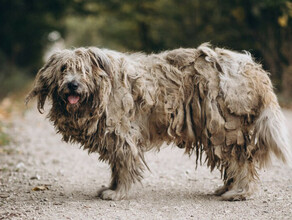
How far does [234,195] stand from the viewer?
5113 millimetres

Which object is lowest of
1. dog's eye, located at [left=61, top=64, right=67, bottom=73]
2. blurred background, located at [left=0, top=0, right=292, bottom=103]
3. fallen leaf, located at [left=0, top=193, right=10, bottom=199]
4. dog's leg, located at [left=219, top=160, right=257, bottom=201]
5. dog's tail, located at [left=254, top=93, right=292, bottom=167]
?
fallen leaf, located at [left=0, top=193, right=10, bottom=199]

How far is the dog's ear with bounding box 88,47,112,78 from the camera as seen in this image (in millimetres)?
5008

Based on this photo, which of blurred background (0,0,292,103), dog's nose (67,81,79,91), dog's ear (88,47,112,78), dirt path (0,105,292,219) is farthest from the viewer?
blurred background (0,0,292,103)

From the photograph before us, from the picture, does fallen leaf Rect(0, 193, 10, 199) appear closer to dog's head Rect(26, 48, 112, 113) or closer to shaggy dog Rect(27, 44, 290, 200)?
shaggy dog Rect(27, 44, 290, 200)

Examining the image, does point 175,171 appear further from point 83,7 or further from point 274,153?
point 83,7

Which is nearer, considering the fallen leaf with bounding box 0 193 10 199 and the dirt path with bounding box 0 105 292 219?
the dirt path with bounding box 0 105 292 219

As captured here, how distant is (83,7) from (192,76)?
1522cm

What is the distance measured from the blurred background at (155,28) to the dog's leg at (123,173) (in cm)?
900

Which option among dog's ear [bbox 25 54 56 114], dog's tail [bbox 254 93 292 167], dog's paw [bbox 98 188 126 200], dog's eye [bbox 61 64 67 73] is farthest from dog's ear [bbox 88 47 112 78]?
dog's tail [bbox 254 93 292 167]

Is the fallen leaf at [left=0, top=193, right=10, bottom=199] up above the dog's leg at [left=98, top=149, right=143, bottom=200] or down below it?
below

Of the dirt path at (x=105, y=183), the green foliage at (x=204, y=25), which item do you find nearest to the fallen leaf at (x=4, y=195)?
the dirt path at (x=105, y=183)

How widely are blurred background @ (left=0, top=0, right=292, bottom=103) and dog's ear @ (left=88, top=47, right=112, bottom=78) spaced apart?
878cm

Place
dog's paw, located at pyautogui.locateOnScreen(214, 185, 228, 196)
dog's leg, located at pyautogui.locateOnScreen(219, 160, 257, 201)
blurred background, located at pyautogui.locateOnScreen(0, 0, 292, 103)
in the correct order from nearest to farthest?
1. dog's leg, located at pyautogui.locateOnScreen(219, 160, 257, 201)
2. dog's paw, located at pyautogui.locateOnScreen(214, 185, 228, 196)
3. blurred background, located at pyautogui.locateOnScreen(0, 0, 292, 103)

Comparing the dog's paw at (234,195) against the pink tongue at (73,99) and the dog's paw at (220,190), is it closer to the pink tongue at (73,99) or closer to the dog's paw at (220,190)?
the dog's paw at (220,190)
